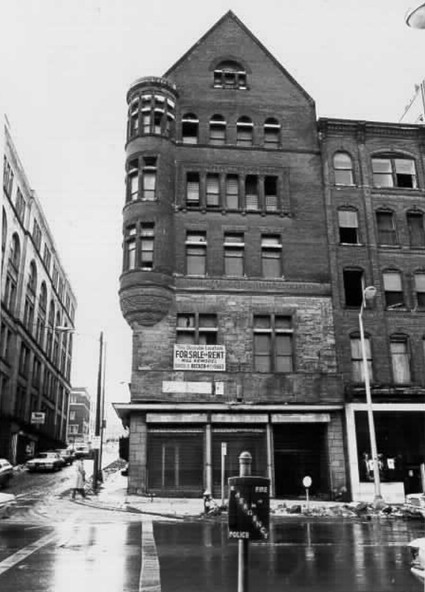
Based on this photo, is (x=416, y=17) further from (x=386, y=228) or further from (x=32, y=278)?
(x=32, y=278)

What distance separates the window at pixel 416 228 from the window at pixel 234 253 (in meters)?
10.1

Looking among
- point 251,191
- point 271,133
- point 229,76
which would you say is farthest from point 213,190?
point 229,76

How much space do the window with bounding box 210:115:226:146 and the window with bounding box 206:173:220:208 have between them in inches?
95.0

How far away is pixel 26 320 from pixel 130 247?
3120cm

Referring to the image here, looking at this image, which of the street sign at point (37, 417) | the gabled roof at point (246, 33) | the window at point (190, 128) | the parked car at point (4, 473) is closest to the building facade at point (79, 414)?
the street sign at point (37, 417)

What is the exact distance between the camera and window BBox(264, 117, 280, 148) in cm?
3516

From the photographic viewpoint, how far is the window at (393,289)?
107ft

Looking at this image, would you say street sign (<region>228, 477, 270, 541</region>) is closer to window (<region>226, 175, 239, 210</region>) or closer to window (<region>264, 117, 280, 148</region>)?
window (<region>226, 175, 239, 210</region>)

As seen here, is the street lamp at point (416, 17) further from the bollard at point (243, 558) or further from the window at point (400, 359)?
the window at point (400, 359)

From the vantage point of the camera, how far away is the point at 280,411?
95.6 ft

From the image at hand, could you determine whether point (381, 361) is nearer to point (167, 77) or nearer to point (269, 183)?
point (269, 183)

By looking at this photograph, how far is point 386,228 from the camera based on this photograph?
34.2 meters


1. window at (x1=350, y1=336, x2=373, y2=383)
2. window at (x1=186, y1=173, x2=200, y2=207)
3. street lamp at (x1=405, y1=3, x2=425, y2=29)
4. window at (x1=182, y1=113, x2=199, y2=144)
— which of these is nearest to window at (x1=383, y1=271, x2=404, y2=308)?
window at (x1=350, y1=336, x2=373, y2=383)

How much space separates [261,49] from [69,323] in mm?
59296
